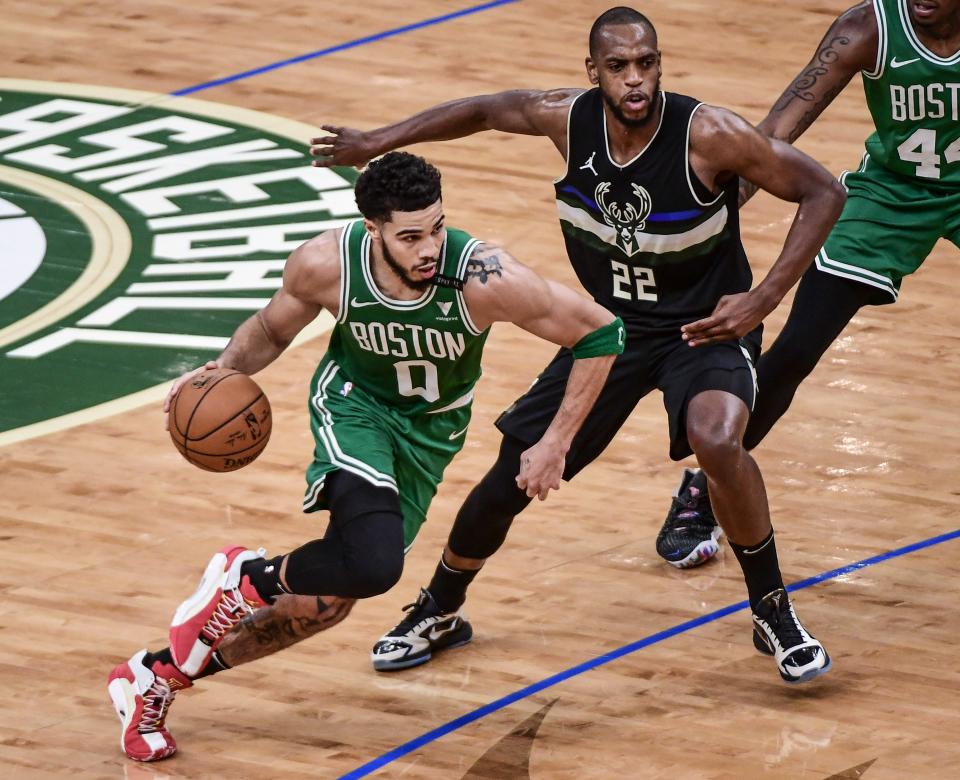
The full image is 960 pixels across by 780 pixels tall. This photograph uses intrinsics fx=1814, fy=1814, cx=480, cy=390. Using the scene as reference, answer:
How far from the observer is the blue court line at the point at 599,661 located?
538 cm

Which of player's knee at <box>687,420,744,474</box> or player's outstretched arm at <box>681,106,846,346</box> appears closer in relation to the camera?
player's knee at <box>687,420,744,474</box>

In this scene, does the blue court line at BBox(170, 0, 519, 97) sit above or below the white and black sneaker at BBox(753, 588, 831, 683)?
above

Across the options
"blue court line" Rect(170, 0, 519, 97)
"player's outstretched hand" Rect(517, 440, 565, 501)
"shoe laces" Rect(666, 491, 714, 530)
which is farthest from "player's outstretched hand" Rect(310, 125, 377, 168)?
"blue court line" Rect(170, 0, 519, 97)

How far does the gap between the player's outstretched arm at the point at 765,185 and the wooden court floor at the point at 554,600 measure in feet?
3.80

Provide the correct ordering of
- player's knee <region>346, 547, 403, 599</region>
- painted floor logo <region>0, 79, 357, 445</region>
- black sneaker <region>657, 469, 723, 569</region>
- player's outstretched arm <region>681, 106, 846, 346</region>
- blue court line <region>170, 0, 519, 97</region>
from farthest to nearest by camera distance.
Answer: blue court line <region>170, 0, 519, 97</region> → painted floor logo <region>0, 79, 357, 445</region> → black sneaker <region>657, 469, 723, 569</region> → player's outstretched arm <region>681, 106, 846, 346</region> → player's knee <region>346, 547, 403, 599</region>

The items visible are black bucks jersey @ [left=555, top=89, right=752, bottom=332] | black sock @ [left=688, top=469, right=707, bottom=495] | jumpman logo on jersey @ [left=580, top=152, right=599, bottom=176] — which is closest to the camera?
black bucks jersey @ [left=555, top=89, right=752, bottom=332]

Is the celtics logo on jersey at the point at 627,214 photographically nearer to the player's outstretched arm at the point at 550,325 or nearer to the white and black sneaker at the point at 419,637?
the player's outstretched arm at the point at 550,325

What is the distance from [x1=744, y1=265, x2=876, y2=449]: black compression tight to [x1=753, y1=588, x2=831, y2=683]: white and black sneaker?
0.81m

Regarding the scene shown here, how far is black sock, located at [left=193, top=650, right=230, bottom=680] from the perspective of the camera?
5.37m

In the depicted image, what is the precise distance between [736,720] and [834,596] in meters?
1.01

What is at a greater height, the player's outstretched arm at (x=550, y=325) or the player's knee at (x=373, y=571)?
the player's outstretched arm at (x=550, y=325)

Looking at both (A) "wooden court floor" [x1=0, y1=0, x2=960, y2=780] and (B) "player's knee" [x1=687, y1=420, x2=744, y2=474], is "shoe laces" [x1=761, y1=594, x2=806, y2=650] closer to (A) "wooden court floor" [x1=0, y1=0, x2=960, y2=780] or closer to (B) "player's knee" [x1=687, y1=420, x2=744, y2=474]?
(A) "wooden court floor" [x1=0, y1=0, x2=960, y2=780]

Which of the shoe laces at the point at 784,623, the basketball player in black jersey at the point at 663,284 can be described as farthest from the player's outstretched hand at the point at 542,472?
the shoe laces at the point at 784,623

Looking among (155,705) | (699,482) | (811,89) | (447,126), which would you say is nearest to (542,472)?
(155,705)
